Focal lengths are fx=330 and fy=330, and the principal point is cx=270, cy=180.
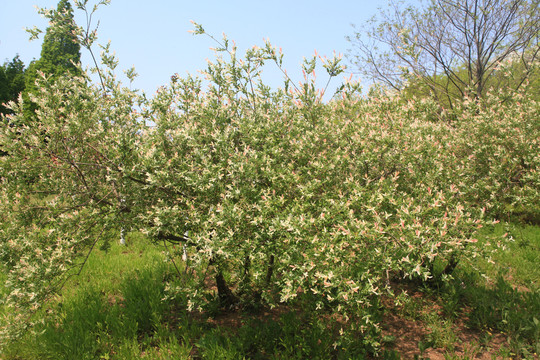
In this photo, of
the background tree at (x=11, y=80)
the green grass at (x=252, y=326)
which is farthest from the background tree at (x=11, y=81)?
the green grass at (x=252, y=326)

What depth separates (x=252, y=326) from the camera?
18.5ft

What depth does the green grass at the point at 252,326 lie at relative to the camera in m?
4.83

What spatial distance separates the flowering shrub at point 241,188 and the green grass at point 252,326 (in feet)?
1.98

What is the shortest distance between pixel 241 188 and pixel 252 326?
2787mm

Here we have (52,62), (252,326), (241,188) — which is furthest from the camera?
(52,62)

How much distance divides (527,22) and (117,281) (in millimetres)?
19540

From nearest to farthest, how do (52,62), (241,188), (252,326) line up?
(241,188)
(252,326)
(52,62)

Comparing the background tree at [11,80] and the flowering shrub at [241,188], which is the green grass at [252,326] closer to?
the flowering shrub at [241,188]

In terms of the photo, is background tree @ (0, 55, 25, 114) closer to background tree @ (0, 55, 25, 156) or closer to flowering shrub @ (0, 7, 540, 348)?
background tree @ (0, 55, 25, 156)

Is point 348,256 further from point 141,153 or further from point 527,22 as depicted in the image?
point 527,22

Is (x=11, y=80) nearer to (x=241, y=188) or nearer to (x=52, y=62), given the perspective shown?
(x=52, y=62)

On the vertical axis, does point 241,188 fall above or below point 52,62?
below

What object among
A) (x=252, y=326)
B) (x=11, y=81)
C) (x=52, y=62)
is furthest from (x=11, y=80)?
(x=252, y=326)

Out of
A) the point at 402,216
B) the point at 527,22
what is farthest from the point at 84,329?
the point at 527,22
